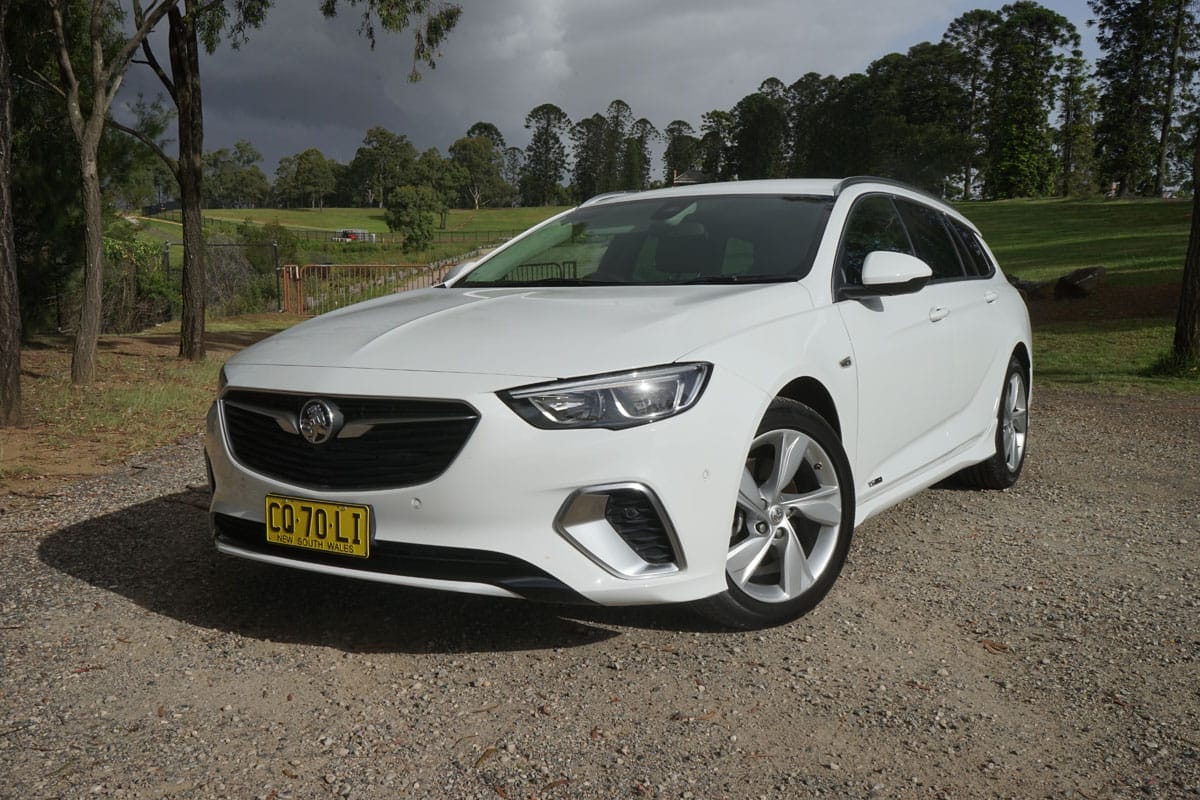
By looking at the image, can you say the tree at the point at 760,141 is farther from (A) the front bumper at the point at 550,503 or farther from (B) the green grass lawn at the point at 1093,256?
(A) the front bumper at the point at 550,503

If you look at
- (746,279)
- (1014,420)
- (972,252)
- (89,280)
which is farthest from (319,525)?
(89,280)

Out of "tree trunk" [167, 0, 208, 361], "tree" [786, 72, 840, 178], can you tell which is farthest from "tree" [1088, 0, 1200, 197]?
"tree trunk" [167, 0, 208, 361]

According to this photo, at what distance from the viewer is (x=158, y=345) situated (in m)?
15.0

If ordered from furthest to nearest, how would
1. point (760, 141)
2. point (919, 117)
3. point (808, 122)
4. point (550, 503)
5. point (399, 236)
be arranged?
point (760, 141) < point (808, 122) < point (399, 236) < point (919, 117) < point (550, 503)

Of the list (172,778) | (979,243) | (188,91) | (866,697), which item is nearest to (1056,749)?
(866,697)

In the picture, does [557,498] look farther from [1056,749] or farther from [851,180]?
[851,180]

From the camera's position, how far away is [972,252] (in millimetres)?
5570

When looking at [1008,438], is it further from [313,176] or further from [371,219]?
[313,176]

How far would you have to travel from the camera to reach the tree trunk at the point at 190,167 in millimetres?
12336

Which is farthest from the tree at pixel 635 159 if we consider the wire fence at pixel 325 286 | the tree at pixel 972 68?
the wire fence at pixel 325 286

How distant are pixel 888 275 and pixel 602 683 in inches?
74.6

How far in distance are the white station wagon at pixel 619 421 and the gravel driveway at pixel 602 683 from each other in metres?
0.35

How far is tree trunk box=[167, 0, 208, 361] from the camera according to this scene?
12.3 metres

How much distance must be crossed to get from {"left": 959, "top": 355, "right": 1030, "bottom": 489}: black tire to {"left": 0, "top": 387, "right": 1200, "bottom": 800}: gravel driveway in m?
0.84
